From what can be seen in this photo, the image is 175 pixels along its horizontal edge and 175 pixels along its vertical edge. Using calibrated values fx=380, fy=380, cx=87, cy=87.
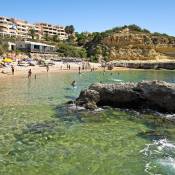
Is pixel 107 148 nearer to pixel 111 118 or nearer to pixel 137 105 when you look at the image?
pixel 111 118

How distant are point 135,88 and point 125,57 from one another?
146 metres

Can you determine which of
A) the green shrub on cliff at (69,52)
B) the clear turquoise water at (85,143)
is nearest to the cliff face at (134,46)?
the green shrub on cliff at (69,52)

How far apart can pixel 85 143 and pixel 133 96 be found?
11.7m

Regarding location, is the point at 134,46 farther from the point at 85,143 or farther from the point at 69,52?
the point at 85,143

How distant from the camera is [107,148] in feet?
59.7

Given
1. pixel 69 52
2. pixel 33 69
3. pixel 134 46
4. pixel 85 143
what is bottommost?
pixel 33 69

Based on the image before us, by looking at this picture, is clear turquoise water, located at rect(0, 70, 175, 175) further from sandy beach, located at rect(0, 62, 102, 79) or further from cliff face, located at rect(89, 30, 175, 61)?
cliff face, located at rect(89, 30, 175, 61)

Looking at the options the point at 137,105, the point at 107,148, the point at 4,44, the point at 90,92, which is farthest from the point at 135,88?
the point at 4,44

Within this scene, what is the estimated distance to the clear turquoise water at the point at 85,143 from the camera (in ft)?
50.5

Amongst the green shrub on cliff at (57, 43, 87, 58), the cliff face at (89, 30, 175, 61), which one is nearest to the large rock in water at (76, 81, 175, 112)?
the green shrub on cliff at (57, 43, 87, 58)

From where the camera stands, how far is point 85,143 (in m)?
19.1

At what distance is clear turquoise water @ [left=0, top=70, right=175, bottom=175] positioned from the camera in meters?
15.4

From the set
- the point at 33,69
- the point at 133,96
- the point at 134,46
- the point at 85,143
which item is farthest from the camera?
the point at 134,46

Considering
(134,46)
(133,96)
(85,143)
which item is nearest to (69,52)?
(134,46)
